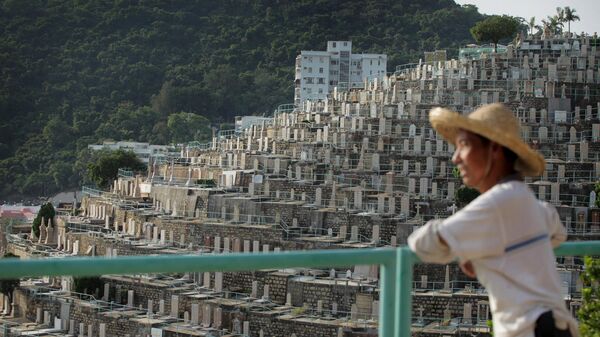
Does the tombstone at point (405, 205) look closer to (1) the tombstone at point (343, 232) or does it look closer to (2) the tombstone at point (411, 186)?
(1) the tombstone at point (343, 232)

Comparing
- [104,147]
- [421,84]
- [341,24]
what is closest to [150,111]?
[104,147]

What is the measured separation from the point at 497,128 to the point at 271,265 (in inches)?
38.1

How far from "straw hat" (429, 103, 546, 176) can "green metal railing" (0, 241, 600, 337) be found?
1.70ft

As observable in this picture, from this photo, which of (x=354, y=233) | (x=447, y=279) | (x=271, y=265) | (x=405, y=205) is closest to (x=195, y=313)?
(x=354, y=233)

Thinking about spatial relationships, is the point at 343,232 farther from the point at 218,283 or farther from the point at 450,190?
the point at 218,283

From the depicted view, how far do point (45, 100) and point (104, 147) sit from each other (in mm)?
12345

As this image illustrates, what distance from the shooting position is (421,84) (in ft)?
164

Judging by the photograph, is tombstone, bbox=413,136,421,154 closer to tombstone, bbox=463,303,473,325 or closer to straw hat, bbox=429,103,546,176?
tombstone, bbox=463,303,473,325

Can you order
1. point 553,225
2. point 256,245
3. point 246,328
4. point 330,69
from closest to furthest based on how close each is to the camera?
point 553,225
point 246,328
point 256,245
point 330,69

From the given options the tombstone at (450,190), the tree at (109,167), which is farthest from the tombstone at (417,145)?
the tree at (109,167)

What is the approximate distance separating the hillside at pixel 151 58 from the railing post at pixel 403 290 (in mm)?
71310

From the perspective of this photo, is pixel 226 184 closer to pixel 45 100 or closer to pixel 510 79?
pixel 510 79

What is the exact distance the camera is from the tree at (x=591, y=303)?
6650mm

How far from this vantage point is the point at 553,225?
15.4 ft
